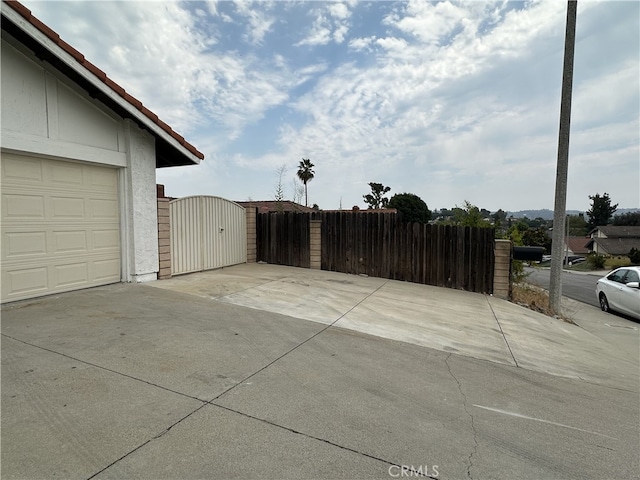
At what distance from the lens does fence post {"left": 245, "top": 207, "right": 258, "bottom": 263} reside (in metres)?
11.7

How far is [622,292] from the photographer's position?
10.6 m

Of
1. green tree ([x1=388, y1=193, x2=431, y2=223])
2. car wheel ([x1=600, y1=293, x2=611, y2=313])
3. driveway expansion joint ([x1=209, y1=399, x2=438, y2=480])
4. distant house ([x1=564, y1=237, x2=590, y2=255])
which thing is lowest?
distant house ([x1=564, y1=237, x2=590, y2=255])

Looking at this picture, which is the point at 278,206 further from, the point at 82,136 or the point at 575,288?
the point at 575,288

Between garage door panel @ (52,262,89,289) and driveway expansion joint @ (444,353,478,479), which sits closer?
driveway expansion joint @ (444,353,478,479)

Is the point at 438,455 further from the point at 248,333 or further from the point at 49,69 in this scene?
the point at 49,69

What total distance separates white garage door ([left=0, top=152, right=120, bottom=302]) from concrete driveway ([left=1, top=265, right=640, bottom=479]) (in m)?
0.44

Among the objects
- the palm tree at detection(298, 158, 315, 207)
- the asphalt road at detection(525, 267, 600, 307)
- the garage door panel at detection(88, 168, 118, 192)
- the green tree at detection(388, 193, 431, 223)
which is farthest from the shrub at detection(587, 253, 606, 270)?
the garage door panel at detection(88, 168, 118, 192)

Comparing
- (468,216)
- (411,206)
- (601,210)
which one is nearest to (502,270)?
(468,216)

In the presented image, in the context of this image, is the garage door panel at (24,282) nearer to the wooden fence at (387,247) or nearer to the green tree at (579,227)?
the wooden fence at (387,247)

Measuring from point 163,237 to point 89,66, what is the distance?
3.56 m

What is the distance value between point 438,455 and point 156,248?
274 inches

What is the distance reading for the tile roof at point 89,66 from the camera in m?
4.93

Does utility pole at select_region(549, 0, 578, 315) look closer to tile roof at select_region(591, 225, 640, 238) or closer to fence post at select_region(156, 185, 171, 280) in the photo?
fence post at select_region(156, 185, 171, 280)

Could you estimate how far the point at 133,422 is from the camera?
257cm
